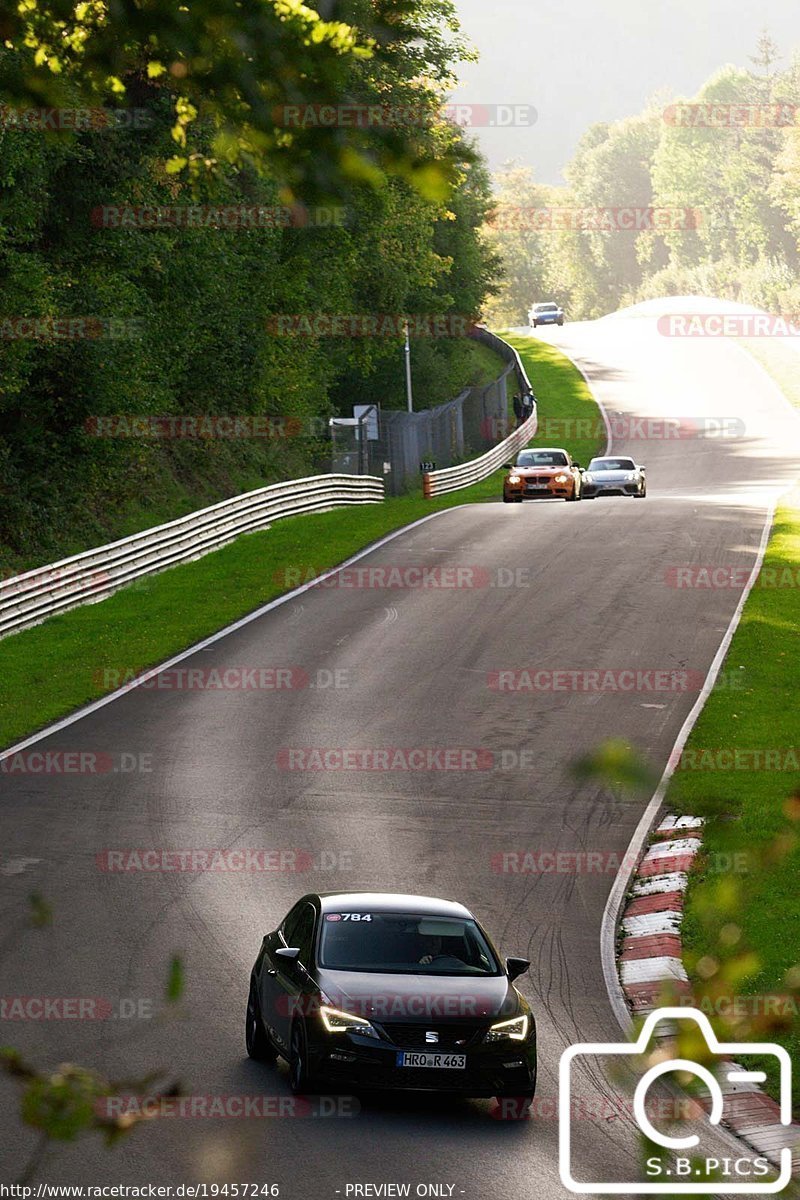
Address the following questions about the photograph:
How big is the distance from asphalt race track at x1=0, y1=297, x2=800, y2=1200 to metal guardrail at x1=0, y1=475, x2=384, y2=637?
3.92m

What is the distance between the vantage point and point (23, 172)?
33031mm

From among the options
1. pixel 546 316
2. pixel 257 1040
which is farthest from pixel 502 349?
pixel 257 1040

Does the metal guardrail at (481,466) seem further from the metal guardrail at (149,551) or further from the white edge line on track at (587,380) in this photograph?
the metal guardrail at (149,551)

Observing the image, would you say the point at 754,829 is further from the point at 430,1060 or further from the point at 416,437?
the point at 416,437

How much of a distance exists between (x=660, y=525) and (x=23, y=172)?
16854 millimetres

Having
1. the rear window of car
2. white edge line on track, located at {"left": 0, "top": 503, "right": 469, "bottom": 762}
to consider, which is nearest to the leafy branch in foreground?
white edge line on track, located at {"left": 0, "top": 503, "right": 469, "bottom": 762}

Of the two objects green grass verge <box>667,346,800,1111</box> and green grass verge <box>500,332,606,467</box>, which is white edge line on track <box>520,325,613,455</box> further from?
green grass verge <box>667,346,800,1111</box>

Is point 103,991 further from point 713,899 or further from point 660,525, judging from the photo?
point 660,525

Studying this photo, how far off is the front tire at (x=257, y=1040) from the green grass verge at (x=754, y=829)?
10.3 ft

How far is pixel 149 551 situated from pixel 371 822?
1729 cm

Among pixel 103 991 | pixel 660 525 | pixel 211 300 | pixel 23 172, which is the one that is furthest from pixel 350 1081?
pixel 211 300

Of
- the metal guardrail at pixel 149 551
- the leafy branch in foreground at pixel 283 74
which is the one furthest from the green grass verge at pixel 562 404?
the leafy branch in foreground at pixel 283 74

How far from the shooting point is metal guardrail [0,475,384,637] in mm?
29531

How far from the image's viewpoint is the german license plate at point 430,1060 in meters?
10.6
